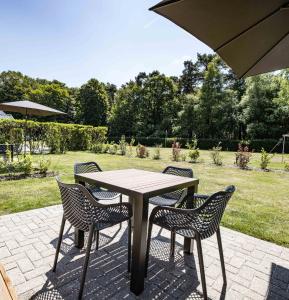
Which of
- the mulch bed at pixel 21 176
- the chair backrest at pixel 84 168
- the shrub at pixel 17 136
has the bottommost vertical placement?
the mulch bed at pixel 21 176

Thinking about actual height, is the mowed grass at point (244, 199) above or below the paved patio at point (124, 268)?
above

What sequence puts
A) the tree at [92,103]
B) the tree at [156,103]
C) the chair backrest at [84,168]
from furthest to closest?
1. the tree at [92,103]
2. the tree at [156,103]
3. the chair backrest at [84,168]

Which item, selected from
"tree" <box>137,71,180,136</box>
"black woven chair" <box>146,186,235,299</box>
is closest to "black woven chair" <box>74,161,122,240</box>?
"black woven chair" <box>146,186,235,299</box>

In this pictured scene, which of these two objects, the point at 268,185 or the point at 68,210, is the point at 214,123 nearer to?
the point at 268,185

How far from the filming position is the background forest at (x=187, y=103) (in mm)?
21766

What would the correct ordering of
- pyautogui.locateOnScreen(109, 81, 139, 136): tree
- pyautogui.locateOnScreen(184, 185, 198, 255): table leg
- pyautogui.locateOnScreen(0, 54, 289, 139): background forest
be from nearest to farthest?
pyautogui.locateOnScreen(184, 185, 198, 255): table leg → pyautogui.locateOnScreen(0, 54, 289, 139): background forest → pyautogui.locateOnScreen(109, 81, 139, 136): tree

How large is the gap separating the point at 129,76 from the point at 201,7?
1424 inches

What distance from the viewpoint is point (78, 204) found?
200 centimetres

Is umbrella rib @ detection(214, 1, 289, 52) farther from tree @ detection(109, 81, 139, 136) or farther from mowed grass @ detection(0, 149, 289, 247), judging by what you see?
tree @ detection(109, 81, 139, 136)

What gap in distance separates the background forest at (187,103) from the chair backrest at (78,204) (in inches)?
787

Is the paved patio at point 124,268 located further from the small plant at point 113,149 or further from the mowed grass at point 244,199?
the small plant at point 113,149

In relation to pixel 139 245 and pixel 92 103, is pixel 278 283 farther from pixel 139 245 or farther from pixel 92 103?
pixel 92 103

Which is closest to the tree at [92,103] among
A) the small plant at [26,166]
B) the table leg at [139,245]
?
the small plant at [26,166]

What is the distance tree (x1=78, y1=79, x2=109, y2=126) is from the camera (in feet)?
110
